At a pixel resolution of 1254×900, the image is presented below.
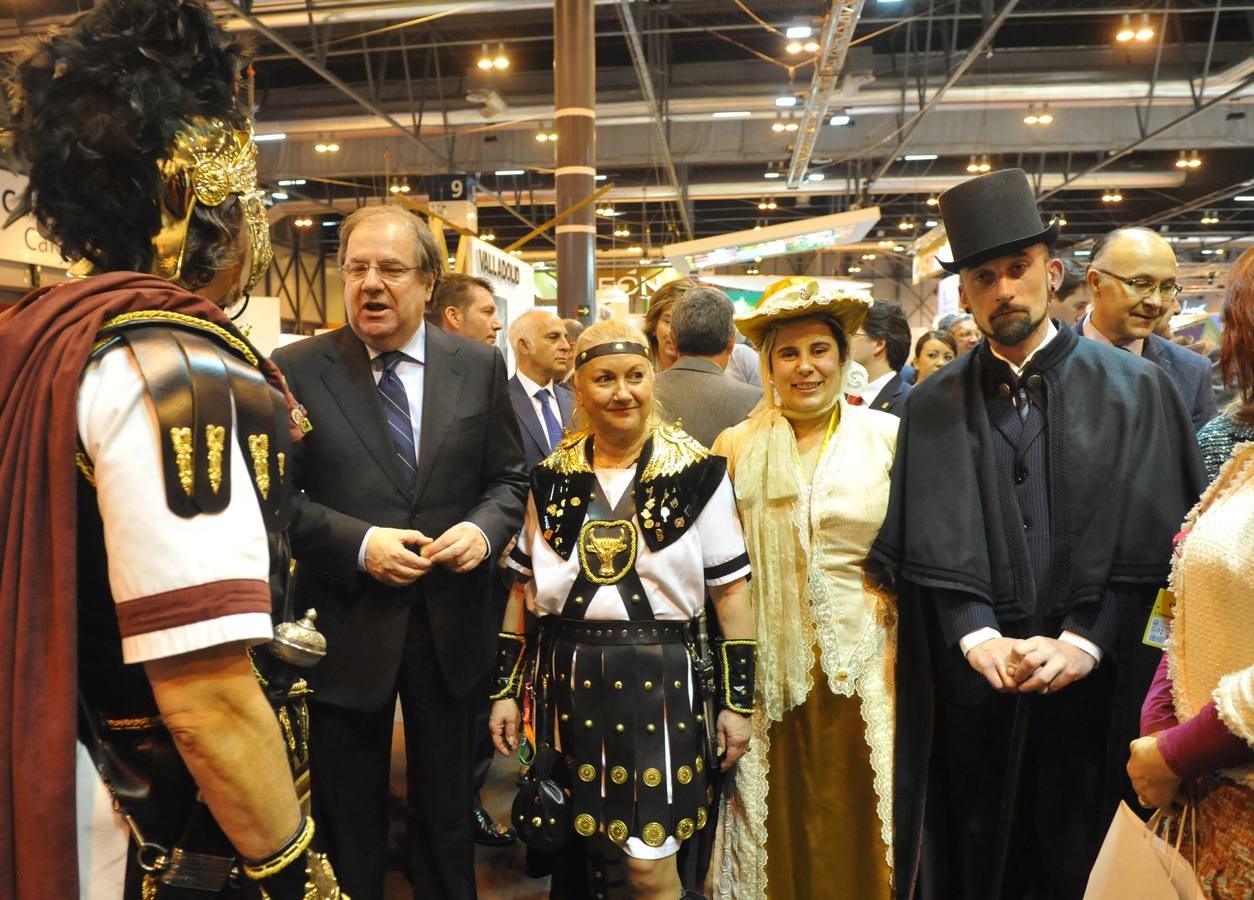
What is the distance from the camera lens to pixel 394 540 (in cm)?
216

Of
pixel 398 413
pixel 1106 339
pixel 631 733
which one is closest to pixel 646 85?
pixel 1106 339

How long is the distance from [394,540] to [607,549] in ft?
1.67

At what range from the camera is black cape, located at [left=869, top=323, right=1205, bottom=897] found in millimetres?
2037

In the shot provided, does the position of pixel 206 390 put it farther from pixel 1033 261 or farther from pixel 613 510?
pixel 1033 261

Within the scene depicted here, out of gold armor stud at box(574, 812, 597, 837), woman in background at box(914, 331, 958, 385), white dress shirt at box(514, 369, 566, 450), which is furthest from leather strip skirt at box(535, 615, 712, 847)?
woman in background at box(914, 331, 958, 385)

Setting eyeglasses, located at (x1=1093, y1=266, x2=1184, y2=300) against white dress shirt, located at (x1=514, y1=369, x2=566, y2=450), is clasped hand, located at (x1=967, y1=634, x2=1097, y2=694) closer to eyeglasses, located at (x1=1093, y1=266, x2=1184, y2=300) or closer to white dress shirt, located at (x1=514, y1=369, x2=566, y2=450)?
eyeglasses, located at (x1=1093, y1=266, x2=1184, y2=300)

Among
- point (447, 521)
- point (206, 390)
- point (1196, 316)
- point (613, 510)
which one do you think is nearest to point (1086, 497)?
point (613, 510)

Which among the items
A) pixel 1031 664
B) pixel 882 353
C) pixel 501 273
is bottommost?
pixel 1031 664

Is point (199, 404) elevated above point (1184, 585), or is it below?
above

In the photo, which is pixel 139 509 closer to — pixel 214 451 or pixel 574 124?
pixel 214 451

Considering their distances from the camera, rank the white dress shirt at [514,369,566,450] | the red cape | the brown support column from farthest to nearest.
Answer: the brown support column → the white dress shirt at [514,369,566,450] → the red cape

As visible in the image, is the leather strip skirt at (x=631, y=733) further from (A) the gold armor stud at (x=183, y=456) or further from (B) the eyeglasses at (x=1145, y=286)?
(B) the eyeglasses at (x=1145, y=286)

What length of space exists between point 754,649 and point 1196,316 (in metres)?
5.38

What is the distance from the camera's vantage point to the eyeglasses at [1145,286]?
3.25m
